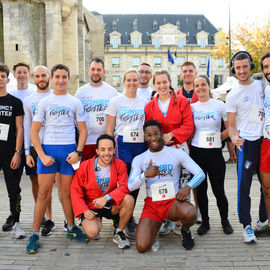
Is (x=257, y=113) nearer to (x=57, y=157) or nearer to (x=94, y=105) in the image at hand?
(x=94, y=105)

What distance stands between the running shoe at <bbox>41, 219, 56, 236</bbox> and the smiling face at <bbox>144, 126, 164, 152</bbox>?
6.30ft

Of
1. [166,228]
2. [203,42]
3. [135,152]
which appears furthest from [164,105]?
[203,42]

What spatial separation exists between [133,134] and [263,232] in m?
2.23

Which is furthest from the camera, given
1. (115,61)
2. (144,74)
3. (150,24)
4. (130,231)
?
(150,24)

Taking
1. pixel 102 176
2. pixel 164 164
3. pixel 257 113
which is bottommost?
pixel 102 176

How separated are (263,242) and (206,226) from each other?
0.79 meters

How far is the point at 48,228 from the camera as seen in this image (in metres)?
4.89

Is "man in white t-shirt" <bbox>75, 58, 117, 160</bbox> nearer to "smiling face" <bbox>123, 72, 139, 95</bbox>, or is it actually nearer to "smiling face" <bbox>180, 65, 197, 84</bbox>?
"smiling face" <bbox>123, 72, 139, 95</bbox>

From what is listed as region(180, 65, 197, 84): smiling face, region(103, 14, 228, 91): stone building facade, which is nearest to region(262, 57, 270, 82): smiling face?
region(180, 65, 197, 84): smiling face

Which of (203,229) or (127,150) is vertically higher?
(127,150)

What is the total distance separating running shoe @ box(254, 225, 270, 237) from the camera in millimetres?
4652

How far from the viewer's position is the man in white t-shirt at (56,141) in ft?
14.4

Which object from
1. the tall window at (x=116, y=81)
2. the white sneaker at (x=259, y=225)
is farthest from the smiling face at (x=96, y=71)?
the tall window at (x=116, y=81)

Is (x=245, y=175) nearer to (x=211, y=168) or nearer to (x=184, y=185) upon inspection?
(x=211, y=168)
